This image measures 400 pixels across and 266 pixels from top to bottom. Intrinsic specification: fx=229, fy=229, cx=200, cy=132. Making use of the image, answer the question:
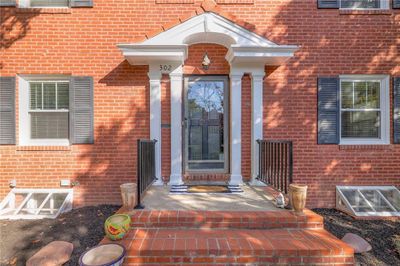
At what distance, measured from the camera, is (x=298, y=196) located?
10.6 ft

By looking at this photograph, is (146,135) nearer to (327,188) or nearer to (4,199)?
(4,199)

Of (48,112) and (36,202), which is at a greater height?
(48,112)

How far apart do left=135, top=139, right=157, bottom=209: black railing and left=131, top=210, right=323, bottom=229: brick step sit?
337 mm

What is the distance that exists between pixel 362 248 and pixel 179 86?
405 centimetres

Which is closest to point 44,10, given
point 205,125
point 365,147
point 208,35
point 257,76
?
point 208,35

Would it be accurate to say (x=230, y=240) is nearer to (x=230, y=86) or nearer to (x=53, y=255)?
(x=53, y=255)

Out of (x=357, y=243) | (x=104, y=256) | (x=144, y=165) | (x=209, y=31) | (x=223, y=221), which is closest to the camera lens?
(x=104, y=256)

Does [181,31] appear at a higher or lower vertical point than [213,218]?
higher

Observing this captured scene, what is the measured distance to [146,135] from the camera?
477 centimetres

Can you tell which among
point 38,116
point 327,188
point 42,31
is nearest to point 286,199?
point 327,188

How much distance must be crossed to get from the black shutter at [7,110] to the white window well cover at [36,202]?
1.10m

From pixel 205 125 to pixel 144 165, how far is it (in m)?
1.83

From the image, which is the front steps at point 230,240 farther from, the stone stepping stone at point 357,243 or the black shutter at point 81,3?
the black shutter at point 81,3

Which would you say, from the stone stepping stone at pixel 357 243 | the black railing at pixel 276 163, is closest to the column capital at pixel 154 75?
the black railing at pixel 276 163
